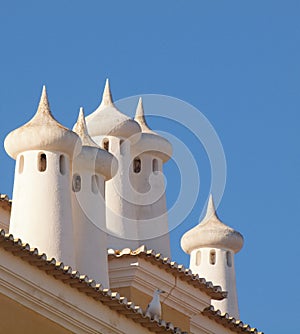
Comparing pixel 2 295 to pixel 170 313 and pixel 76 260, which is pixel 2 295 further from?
pixel 170 313

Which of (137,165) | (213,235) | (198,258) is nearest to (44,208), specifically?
(137,165)

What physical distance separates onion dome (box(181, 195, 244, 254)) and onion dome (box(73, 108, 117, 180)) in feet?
17.5

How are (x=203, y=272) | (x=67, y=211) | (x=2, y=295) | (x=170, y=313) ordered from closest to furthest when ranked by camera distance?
(x=2, y=295) → (x=67, y=211) → (x=170, y=313) → (x=203, y=272)

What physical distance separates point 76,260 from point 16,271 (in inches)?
144

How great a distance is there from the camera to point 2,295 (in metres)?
23.7

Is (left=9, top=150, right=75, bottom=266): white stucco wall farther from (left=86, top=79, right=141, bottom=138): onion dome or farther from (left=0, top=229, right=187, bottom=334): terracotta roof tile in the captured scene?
(left=86, top=79, right=141, bottom=138): onion dome

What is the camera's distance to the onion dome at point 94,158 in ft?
92.1

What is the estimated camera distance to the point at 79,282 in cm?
2447

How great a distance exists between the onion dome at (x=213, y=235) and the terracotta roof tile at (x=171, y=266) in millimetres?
3350

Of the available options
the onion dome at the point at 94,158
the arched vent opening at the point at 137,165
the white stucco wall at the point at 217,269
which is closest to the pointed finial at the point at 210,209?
the white stucco wall at the point at 217,269

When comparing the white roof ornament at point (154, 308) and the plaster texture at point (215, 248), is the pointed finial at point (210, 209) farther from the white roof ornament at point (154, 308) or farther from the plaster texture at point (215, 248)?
the white roof ornament at point (154, 308)

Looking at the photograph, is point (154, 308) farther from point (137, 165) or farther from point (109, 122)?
point (137, 165)

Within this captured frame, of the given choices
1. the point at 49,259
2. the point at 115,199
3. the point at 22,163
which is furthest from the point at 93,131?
the point at 49,259

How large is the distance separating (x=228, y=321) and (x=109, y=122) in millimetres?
4028
